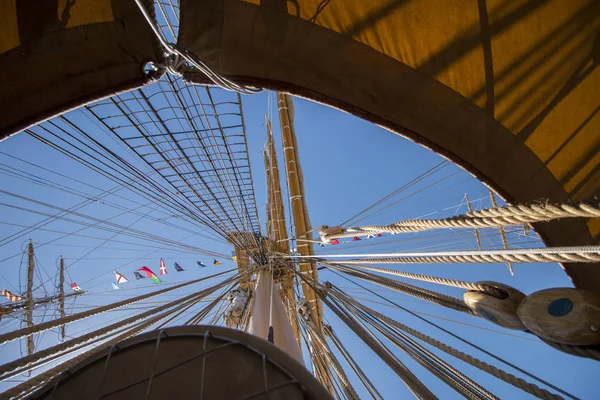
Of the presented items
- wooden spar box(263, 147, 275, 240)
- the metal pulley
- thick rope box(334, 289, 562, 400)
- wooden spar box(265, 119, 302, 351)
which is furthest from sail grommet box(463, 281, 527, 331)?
wooden spar box(263, 147, 275, 240)

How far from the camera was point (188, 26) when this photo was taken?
6.94 feet

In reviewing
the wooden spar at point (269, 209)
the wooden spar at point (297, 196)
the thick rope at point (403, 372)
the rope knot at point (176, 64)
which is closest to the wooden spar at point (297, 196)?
the wooden spar at point (297, 196)

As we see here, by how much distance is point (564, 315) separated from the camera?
4.02ft

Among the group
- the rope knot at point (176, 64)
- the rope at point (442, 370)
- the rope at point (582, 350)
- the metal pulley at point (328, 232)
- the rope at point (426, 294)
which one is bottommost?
the rope at point (442, 370)

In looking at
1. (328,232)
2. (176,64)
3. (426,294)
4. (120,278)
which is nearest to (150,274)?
(120,278)

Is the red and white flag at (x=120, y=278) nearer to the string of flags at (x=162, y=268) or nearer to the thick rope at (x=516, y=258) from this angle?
the string of flags at (x=162, y=268)

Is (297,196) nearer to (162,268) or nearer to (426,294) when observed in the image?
(162,268)

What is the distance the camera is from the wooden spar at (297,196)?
8656 millimetres

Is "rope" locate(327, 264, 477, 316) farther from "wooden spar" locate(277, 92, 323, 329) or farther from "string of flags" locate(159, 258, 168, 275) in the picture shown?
"string of flags" locate(159, 258, 168, 275)

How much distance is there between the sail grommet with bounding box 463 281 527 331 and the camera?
144 centimetres

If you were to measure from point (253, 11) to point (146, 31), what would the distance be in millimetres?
700

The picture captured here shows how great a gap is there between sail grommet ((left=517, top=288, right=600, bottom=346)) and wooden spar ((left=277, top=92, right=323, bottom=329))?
6.89 m

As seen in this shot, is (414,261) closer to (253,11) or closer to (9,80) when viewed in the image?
(253,11)

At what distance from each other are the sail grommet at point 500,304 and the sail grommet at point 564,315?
94 mm
